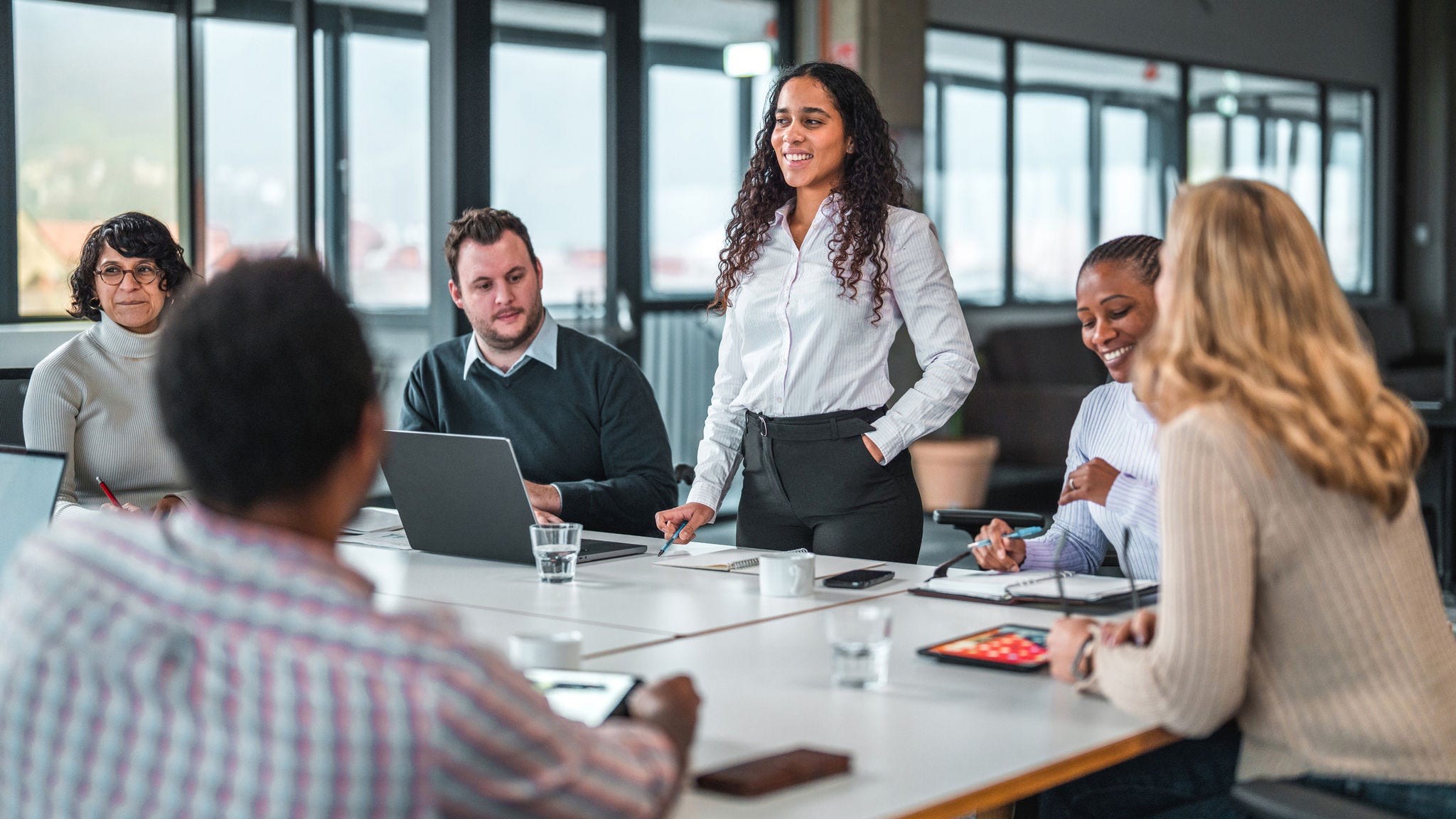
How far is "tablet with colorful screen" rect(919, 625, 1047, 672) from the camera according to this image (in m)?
1.75

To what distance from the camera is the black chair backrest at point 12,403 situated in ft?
9.59

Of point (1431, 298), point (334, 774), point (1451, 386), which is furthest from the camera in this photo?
point (1431, 298)

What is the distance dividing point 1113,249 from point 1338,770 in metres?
1.06

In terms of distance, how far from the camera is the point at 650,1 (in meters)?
6.30

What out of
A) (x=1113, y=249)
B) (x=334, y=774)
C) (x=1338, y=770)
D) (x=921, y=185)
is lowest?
(x=1338, y=770)

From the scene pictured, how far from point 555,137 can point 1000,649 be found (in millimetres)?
4407

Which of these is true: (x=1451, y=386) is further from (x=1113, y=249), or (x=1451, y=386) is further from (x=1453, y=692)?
(x=1453, y=692)

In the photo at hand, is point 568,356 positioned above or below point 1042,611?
above

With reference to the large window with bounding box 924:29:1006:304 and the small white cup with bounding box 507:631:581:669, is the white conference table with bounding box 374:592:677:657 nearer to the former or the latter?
the small white cup with bounding box 507:631:581:669

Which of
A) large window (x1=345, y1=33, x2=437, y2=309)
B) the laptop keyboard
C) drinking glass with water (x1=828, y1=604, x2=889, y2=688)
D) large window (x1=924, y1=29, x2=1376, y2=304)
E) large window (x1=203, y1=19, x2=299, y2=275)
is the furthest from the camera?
large window (x1=924, y1=29, x2=1376, y2=304)

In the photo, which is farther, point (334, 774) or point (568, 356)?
point (568, 356)

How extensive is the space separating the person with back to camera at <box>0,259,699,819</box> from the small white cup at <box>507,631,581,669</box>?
61 centimetres

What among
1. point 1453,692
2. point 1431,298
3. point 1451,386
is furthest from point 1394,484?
point 1431,298

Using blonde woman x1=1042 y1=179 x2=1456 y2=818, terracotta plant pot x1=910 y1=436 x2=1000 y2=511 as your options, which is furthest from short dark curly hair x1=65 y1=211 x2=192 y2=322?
terracotta plant pot x1=910 y1=436 x2=1000 y2=511
